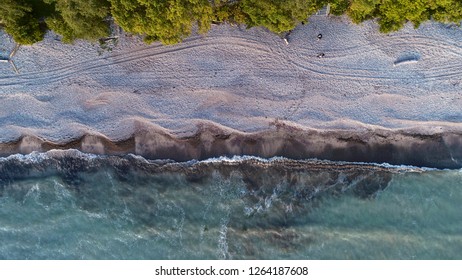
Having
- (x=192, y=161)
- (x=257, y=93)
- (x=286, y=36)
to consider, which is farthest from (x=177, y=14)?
(x=192, y=161)

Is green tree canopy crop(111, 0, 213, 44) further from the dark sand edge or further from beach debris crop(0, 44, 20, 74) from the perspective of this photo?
beach debris crop(0, 44, 20, 74)

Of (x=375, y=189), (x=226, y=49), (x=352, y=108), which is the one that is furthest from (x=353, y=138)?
(x=226, y=49)

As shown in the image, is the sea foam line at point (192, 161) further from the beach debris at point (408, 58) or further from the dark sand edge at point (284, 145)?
the beach debris at point (408, 58)

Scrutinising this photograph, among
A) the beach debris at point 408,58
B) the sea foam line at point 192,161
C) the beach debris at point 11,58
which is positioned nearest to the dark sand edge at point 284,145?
the sea foam line at point 192,161

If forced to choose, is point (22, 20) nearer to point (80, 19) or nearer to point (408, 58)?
point (80, 19)

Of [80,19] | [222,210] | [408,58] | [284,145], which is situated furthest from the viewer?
[222,210]

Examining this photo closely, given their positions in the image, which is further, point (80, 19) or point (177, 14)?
point (80, 19)
